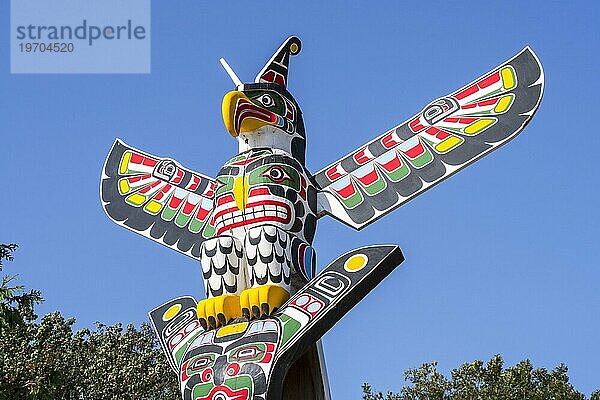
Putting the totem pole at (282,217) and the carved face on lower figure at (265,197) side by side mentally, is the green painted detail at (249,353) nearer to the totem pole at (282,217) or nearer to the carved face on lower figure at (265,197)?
the totem pole at (282,217)

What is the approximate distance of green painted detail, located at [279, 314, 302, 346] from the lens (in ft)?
23.0

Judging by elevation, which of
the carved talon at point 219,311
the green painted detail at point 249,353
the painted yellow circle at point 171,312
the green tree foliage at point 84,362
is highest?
the green tree foliage at point 84,362

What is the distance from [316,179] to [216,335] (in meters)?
1.86

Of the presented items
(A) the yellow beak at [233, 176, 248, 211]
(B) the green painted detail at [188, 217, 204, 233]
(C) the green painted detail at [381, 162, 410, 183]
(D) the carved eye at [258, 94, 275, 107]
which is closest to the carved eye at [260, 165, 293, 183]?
(A) the yellow beak at [233, 176, 248, 211]

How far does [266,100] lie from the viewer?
8.44 meters

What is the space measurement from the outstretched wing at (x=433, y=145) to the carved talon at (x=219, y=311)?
122 centimetres

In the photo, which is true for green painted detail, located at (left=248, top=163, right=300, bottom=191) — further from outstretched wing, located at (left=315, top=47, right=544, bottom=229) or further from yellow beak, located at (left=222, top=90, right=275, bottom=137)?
yellow beak, located at (left=222, top=90, right=275, bottom=137)

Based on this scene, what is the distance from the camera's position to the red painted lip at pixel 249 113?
827 centimetres

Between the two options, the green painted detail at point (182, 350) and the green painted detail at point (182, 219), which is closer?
the green painted detail at point (182, 350)

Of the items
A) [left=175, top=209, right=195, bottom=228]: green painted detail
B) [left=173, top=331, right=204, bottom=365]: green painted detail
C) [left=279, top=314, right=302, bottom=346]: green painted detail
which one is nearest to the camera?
[left=279, top=314, right=302, bottom=346]: green painted detail

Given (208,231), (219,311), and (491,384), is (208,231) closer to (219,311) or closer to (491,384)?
(219,311)

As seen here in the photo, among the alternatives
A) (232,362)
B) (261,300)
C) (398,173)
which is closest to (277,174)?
(398,173)

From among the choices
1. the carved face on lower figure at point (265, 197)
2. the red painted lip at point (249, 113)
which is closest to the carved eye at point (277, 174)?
the carved face on lower figure at point (265, 197)

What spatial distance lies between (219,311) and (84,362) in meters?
9.70
